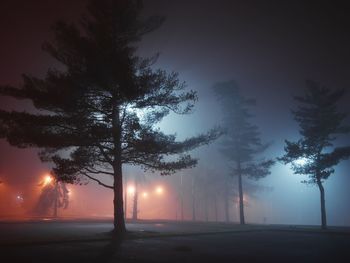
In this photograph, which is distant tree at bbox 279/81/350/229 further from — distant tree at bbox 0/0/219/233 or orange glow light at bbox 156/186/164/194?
orange glow light at bbox 156/186/164/194

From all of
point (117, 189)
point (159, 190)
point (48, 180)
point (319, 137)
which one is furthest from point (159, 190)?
point (117, 189)

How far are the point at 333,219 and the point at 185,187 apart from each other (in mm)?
29938

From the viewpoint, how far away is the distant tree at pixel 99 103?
20359 mm

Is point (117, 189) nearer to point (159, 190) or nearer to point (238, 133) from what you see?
point (238, 133)

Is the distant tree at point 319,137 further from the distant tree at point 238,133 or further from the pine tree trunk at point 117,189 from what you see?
the pine tree trunk at point 117,189

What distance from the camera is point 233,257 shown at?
1256 cm

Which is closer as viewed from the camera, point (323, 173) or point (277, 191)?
point (323, 173)

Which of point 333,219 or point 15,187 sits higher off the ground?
point 15,187

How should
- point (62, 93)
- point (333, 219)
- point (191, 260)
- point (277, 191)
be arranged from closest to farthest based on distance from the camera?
point (191, 260) → point (62, 93) → point (333, 219) → point (277, 191)

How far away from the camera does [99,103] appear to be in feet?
71.0

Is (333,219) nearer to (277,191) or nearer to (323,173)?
(277,191)

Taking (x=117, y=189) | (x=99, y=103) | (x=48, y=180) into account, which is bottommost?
(x=117, y=189)

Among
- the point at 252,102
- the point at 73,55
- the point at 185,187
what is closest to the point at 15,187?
the point at 185,187

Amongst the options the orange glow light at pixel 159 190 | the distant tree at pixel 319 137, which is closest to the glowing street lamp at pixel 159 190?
the orange glow light at pixel 159 190
